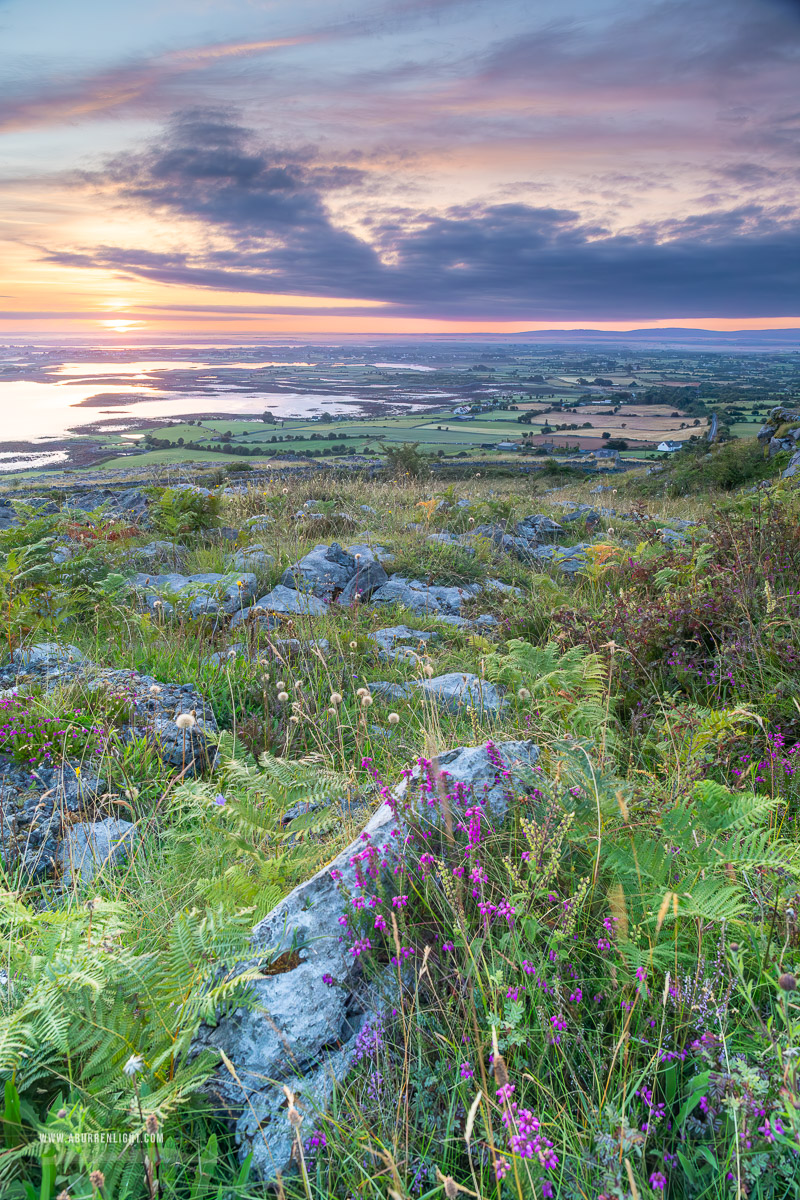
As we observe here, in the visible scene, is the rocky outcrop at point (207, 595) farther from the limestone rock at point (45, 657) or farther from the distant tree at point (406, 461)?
the distant tree at point (406, 461)

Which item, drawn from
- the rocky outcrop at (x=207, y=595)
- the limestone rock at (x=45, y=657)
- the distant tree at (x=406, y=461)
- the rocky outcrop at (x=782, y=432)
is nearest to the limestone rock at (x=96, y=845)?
the limestone rock at (x=45, y=657)

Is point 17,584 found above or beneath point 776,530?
beneath

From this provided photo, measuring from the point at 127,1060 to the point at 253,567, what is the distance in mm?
6896

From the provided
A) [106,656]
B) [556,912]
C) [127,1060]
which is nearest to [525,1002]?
[556,912]

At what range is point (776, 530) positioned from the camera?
616 centimetres

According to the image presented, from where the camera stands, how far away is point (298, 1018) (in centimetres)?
180

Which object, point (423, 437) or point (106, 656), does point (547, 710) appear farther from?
point (423, 437)

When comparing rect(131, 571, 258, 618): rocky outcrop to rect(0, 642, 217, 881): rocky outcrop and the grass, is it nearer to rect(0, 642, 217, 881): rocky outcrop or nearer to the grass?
rect(0, 642, 217, 881): rocky outcrop

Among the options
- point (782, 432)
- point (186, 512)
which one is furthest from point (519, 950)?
point (782, 432)

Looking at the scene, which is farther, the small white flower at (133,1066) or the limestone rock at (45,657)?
the limestone rock at (45,657)

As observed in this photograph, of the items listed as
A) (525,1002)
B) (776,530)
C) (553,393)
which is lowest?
(525,1002)

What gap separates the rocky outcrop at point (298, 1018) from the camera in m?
1.62

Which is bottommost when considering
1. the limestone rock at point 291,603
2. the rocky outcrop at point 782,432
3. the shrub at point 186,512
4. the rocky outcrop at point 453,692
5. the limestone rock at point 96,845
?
the limestone rock at point 96,845

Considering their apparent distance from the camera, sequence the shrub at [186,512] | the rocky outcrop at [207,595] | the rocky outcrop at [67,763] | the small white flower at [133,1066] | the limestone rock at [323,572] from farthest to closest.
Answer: the shrub at [186,512] → the limestone rock at [323,572] → the rocky outcrop at [207,595] → the rocky outcrop at [67,763] → the small white flower at [133,1066]
